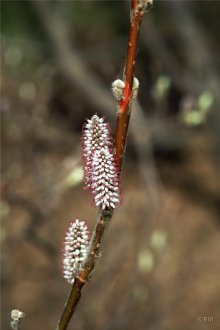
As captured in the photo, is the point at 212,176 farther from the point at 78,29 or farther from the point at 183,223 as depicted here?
the point at 78,29

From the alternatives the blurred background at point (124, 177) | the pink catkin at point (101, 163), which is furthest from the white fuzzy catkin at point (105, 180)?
the blurred background at point (124, 177)

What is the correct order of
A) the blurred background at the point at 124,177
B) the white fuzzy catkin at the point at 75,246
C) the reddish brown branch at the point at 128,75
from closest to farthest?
the reddish brown branch at the point at 128,75 → the white fuzzy catkin at the point at 75,246 → the blurred background at the point at 124,177

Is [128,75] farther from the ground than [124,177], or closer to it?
closer to it

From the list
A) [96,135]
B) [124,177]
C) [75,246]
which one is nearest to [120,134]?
[96,135]

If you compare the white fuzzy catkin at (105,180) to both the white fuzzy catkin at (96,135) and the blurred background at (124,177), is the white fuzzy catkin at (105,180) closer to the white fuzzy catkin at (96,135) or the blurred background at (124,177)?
the white fuzzy catkin at (96,135)

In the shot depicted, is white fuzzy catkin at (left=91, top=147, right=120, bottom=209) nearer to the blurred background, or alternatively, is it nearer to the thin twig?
the thin twig

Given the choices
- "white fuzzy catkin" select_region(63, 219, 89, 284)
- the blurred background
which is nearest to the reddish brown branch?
"white fuzzy catkin" select_region(63, 219, 89, 284)

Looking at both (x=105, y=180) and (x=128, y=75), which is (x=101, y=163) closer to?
(x=105, y=180)
